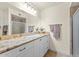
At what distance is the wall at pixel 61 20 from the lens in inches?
107

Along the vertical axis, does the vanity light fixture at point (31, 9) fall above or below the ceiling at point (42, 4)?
below

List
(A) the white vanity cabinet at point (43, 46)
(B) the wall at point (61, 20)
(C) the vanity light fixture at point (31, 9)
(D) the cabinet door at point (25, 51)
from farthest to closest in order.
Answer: (B) the wall at point (61, 20), (C) the vanity light fixture at point (31, 9), (A) the white vanity cabinet at point (43, 46), (D) the cabinet door at point (25, 51)

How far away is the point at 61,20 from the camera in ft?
9.06

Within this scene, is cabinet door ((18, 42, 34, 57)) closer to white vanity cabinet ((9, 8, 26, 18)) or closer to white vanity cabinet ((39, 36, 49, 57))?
white vanity cabinet ((39, 36, 49, 57))

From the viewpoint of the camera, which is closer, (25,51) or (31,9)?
(25,51)

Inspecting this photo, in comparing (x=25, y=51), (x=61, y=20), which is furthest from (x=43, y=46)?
(x=25, y=51)

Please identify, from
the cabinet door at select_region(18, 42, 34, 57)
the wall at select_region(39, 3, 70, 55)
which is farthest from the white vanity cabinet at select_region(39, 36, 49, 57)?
the cabinet door at select_region(18, 42, 34, 57)

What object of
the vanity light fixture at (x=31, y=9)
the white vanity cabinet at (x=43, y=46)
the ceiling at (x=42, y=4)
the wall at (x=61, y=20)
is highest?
the ceiling at (x=42, y=4)

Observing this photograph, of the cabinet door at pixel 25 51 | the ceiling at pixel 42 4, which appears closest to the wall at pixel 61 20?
the ceiling at pixel 42 4

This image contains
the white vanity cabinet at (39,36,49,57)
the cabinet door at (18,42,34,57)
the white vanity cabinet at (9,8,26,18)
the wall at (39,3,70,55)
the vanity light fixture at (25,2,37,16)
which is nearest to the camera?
the cabinet door at (18,42,34,57)

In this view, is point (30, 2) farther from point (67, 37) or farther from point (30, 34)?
point (67, 37)

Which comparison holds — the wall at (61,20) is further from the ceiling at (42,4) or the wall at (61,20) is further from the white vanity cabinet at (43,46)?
the white vanity cabinet at (43,46)

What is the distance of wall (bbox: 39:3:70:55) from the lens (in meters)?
2.72

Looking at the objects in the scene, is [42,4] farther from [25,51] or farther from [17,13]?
[25,51]
